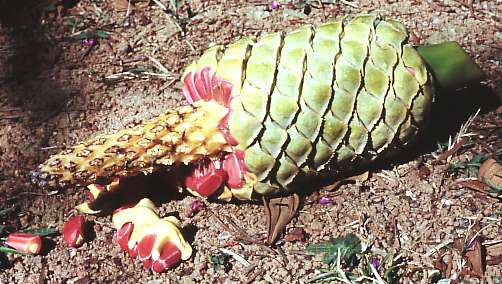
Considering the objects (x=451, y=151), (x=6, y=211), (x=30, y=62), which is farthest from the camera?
(x=30, y=62)

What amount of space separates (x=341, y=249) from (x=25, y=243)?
0.81m

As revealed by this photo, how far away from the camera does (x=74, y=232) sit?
6.44ft

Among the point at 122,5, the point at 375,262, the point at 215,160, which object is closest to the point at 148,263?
the point at 215,160

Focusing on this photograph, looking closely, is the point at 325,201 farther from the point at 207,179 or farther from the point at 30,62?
the point at 30,62

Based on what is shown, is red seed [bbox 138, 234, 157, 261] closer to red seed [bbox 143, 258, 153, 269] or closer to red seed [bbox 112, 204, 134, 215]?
red seed [bbox 143, 258, 153, 269]

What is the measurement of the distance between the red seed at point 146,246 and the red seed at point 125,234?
0.14 ft

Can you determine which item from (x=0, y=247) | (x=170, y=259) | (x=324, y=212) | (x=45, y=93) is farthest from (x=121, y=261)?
(x=45, y=93)

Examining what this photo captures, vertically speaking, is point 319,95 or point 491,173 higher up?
point 319,95

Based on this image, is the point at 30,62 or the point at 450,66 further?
the point at 30,62

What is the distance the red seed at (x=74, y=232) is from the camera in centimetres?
196

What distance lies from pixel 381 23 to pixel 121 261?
0.91m

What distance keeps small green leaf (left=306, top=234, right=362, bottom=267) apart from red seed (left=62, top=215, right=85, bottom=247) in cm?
59

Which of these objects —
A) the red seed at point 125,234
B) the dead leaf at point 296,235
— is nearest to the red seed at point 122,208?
the red seed at point 125,234

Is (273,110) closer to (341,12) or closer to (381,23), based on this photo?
(381,23)
